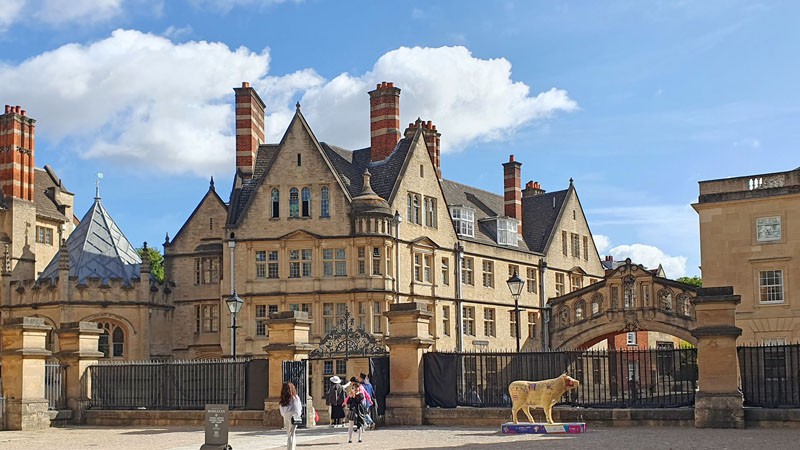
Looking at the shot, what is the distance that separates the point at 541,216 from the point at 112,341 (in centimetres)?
2562

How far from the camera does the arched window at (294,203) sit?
45750 mm

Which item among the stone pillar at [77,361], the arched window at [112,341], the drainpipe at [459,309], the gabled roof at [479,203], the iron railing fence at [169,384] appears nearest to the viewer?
the iron railing fence at [169,384]

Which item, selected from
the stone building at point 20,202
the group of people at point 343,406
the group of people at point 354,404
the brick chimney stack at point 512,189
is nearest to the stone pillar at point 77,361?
the group of people at point 354,404

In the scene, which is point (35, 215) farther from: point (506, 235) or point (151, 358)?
point (506, 235)

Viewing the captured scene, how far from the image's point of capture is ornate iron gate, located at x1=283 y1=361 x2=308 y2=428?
26391 millimetres

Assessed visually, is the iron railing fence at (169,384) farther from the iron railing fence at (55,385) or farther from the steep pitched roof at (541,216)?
the steep pitched roof at (541,216)

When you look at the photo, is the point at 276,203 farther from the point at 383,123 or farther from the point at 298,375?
the point at 298,375

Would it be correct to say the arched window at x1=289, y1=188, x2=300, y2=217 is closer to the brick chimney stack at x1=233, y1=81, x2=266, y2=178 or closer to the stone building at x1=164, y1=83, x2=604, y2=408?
the stone building at x1=164, y1=83, x2=604, y2=408

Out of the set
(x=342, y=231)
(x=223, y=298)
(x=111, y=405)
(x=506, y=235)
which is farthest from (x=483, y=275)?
(x=111, y=405)

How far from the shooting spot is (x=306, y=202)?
150 ft

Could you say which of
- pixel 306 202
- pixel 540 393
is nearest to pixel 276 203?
pixel 306 202

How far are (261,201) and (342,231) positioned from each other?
3.88 metres

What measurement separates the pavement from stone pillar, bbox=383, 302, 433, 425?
0.90 metres

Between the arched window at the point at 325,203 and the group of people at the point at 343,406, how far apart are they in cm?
1921
